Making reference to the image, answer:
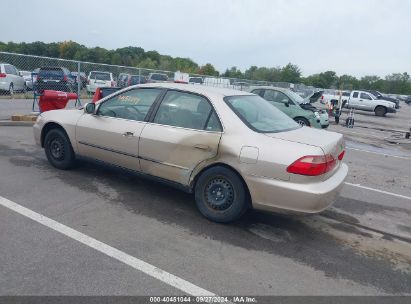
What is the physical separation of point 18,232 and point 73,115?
229cm

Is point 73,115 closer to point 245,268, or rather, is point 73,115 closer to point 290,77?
point 245,268

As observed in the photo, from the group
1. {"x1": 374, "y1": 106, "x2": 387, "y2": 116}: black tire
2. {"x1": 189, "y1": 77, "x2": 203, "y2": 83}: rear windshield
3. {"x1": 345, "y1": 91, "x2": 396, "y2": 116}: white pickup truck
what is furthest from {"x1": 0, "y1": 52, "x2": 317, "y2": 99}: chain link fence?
{"x1": 374, "y1": 106, "x2": 387, "y2": 116}: black tire

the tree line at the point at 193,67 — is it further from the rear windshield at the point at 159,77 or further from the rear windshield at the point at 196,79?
the rear windshield at the point at 159,77

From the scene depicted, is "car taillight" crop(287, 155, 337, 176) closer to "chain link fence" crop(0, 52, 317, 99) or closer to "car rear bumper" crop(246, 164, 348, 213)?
"car rear bumper" crop(246, 164, 348, 213)

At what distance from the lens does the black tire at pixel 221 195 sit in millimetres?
4129

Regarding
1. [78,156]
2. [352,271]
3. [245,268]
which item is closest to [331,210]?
[352,271]

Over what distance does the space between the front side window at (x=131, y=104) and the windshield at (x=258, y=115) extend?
3.54ft

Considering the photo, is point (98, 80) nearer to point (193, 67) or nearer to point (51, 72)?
point (51, 72)

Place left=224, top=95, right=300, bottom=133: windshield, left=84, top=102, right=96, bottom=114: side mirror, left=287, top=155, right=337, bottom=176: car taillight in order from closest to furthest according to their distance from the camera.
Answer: left=287, top=155, right=337, bottom=176: car taillight
left=224, top=95, right=300, bottom=133: windshield
left=84, top=102, right=96, bottom=114: side mirror

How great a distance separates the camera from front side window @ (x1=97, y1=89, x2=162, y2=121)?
4.91 meters

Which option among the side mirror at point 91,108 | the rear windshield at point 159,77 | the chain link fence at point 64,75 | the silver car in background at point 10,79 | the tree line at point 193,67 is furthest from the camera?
the tree line at point 193,67

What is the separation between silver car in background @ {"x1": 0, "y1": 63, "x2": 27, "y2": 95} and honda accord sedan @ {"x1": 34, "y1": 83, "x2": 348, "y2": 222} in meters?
12.3

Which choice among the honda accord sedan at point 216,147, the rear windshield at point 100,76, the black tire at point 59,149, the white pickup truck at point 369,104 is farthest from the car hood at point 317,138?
the white pickup truck at point 369,104

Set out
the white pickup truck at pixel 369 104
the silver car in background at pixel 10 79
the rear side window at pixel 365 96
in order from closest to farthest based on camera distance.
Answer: the silver car in background at pixel 10 79 < the white pickup truck at pixel 369 104 < the rear side window at pixel 365 96
